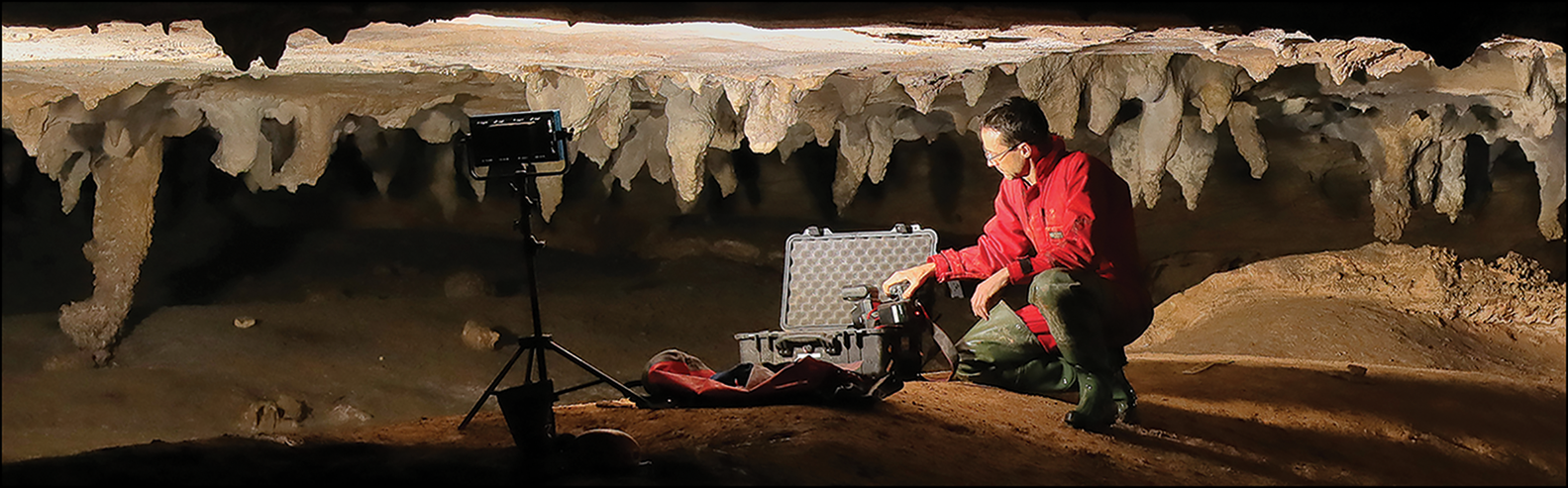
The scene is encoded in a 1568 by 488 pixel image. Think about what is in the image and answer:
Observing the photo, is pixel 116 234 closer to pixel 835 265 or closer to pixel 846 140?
pixel 846 140

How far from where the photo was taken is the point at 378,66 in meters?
5.40

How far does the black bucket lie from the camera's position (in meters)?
3.19

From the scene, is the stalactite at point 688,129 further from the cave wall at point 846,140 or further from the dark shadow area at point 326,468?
the dark shadow area at point 326,468

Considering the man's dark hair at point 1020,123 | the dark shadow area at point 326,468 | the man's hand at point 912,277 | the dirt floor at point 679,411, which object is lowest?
the dirt floor at point 679,411

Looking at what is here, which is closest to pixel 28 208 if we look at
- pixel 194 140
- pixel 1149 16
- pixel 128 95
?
pixel 194 140

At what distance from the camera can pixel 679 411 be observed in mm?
3910

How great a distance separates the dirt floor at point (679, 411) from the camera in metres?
2.88

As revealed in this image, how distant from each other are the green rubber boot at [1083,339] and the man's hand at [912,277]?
1.79ft

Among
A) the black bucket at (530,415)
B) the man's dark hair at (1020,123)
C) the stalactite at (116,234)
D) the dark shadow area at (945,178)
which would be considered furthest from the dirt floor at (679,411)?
the dark shadow area at (945,178)

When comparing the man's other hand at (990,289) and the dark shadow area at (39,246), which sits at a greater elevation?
the man's other hand at (990,289)

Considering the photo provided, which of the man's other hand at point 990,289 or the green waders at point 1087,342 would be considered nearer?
the green waders at point 1087,342

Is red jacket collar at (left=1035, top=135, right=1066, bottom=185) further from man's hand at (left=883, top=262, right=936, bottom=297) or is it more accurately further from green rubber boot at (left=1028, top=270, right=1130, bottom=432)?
man's hand at (left=883, top=262, right=936, bottom=297)

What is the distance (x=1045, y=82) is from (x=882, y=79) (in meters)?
0.90

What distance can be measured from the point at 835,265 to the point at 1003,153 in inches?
52.2
